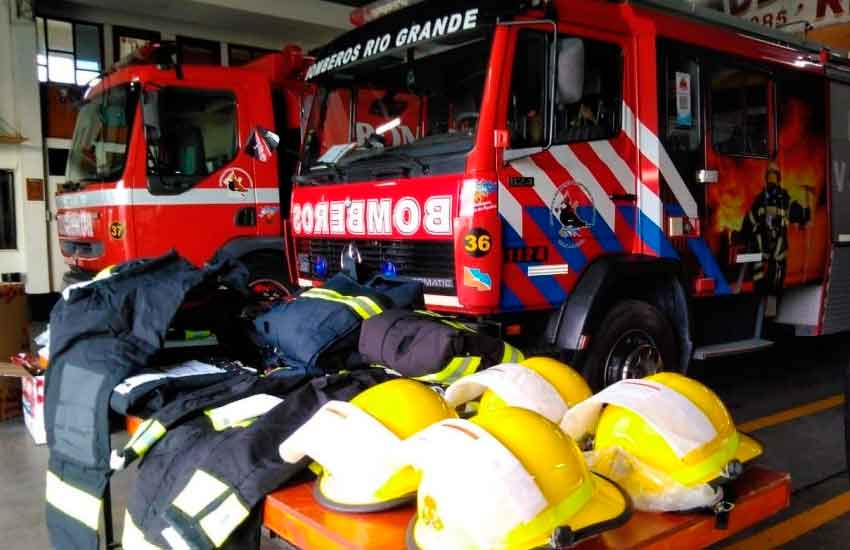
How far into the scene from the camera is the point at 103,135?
648 cm

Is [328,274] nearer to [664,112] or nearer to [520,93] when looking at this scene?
[520,93]

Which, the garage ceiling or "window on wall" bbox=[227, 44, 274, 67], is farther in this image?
"window on wall" bbox=[227, 44, 274, 67]

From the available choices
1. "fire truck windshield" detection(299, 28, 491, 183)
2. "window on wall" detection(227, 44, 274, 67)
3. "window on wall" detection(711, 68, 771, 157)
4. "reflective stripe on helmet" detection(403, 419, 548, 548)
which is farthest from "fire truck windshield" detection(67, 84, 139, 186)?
"window on wall" detection(227, 44, 274, 67)

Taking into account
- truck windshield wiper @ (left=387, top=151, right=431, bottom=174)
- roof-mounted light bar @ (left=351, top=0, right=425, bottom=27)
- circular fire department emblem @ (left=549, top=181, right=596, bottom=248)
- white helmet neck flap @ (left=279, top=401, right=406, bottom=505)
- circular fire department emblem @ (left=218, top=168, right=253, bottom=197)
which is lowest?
white helmet neck flap @ (left=279, top=401, right=406, bottom=505)

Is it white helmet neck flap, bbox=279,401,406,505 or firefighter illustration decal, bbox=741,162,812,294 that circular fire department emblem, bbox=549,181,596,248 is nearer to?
firefighter illustration decal, bbox=741,162,812,294

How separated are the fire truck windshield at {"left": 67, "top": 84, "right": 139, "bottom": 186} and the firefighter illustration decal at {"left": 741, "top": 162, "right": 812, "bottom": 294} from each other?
15.6 ft

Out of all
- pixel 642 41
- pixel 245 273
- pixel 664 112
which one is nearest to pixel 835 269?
pixel 664 112

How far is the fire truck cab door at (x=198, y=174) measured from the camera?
621 cm

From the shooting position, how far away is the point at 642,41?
4.14 meters

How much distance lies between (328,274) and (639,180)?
190cm

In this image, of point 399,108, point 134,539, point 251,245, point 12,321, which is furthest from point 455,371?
point 12,321

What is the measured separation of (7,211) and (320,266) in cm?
805

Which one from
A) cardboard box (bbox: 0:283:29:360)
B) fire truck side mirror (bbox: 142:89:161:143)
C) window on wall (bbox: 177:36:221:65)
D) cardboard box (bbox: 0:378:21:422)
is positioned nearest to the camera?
cardboard box (bbox: 0:378:21:422)

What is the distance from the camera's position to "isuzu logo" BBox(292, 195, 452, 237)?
12.1 ft
